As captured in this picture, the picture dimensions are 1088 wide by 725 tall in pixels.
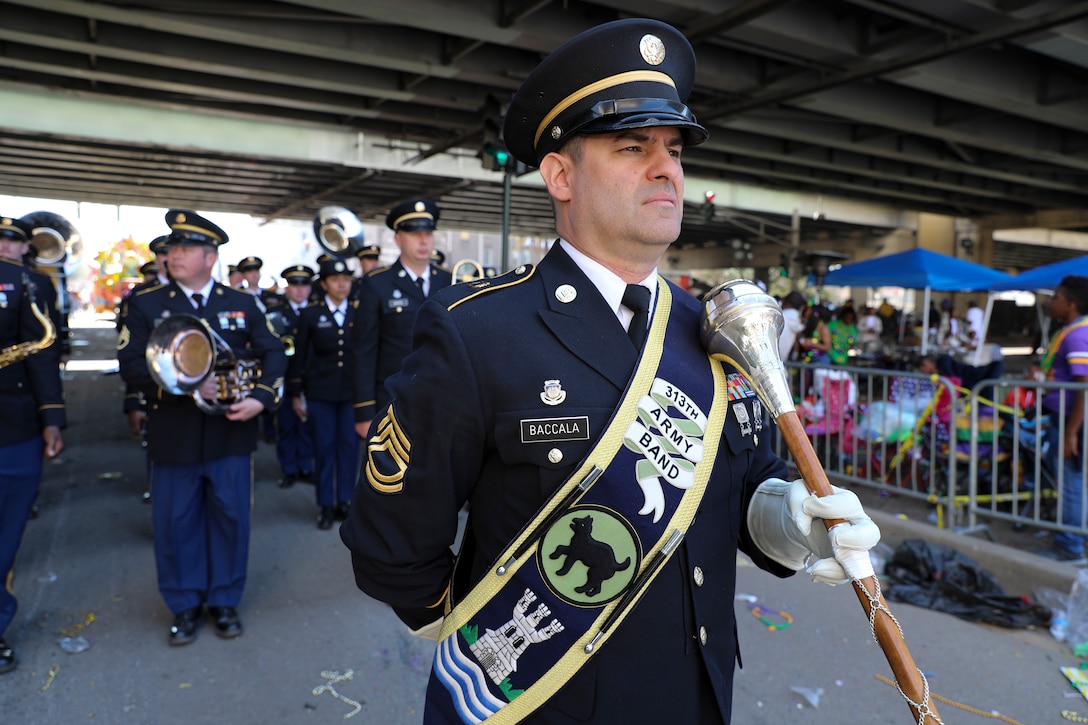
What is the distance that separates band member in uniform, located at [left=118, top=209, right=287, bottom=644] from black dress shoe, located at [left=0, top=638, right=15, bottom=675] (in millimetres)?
701

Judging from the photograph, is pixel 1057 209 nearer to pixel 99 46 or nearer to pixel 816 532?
pixel 99 46

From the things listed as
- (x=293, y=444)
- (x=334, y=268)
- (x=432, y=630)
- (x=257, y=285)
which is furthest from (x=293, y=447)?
(x=432, y=630)

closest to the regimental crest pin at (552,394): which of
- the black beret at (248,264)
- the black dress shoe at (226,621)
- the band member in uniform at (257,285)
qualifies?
the black dress shoe at (226,621)

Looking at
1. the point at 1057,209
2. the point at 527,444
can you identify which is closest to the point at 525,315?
the point at 527,444

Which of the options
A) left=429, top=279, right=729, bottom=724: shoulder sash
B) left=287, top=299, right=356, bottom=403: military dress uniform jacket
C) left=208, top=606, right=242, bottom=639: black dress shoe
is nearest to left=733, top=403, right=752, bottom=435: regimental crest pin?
left=429, top=279, right=729, bottom=724: shoulder sash

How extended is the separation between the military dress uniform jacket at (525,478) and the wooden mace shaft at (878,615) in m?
0.16

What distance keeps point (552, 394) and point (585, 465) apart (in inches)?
6.1

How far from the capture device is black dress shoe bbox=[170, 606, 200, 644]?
413 centimetres

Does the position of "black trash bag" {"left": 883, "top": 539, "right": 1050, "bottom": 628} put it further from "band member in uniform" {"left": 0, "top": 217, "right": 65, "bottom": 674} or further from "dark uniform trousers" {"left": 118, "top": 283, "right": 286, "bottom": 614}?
"band member in uniform" {"left": 0, "top": 217, "right": 65, "bottom": 674}

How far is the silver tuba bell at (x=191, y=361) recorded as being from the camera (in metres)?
4.08

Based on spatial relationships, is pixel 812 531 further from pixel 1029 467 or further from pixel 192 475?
pixel 1029 467

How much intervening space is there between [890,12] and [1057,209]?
19008 millimetres

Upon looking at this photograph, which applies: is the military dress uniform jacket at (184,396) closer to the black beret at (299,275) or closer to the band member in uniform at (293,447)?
the band member in uniform at (293,447)

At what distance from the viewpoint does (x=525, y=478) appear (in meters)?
1.58
